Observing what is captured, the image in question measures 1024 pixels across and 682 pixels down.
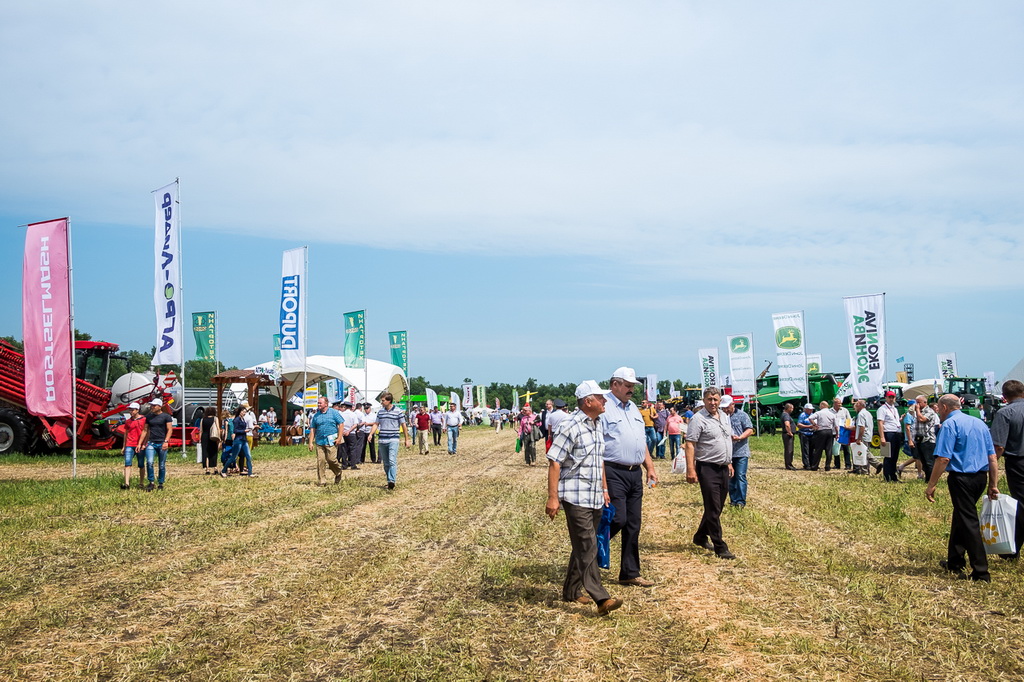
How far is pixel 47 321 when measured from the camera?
48.0 ft

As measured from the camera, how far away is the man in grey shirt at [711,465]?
805 cm

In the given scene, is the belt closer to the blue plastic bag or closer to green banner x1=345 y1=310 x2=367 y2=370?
the blue plastic bag

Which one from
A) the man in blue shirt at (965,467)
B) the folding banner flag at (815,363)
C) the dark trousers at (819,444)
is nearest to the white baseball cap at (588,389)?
the man in blue shirt at (965,467)

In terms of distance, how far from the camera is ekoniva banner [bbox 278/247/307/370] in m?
25.6

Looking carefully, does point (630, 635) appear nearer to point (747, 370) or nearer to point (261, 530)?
point (261, 530)

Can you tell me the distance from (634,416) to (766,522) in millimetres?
4433

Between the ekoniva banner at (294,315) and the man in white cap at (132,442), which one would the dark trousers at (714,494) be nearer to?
the man in white cap at (132,442)

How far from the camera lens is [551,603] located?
6270 millimetres

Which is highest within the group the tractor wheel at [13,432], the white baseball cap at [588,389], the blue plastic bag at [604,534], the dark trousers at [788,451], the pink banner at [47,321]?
the pink banner at [47,321]

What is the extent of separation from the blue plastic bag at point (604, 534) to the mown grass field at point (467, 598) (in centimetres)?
18

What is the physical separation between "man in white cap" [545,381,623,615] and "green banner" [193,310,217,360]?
33.1 m

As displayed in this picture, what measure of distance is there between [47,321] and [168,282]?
498cm

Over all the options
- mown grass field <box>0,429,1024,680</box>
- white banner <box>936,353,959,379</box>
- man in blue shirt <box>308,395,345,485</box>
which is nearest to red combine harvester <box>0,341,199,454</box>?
man in blue shirt <box>308,395,345,485</box>

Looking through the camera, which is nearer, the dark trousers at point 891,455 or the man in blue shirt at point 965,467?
the man in blue shirt at point 965,467
